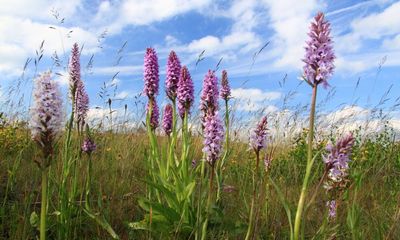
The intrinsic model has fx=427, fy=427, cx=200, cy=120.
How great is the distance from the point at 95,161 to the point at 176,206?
379cm

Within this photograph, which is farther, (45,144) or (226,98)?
(226,98)

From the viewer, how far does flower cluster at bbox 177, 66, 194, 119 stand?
4629 mm

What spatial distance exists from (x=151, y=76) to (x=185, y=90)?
0.52m

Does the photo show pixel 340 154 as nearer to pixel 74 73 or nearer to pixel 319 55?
pixel 319 55

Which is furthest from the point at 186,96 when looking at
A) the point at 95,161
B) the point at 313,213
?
the point at 95,161

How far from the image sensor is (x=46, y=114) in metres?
2.47

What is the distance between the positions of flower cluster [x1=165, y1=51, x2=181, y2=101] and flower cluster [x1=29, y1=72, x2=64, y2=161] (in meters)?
2.32

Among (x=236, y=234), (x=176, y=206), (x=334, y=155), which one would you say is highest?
(x=334, y=155)

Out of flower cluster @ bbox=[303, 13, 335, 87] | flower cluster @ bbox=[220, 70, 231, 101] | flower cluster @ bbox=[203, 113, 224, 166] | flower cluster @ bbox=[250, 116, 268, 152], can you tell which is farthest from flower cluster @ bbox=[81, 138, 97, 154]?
flower cluster @ bbox=[303, 13, 335, 87]

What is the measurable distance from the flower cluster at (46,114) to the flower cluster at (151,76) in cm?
234

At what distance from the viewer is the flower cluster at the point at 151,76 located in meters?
4.91

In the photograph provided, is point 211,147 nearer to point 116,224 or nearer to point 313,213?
point 116,224

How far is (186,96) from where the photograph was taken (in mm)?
4637

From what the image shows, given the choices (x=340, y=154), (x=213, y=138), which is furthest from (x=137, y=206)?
(x=340, y=154)
